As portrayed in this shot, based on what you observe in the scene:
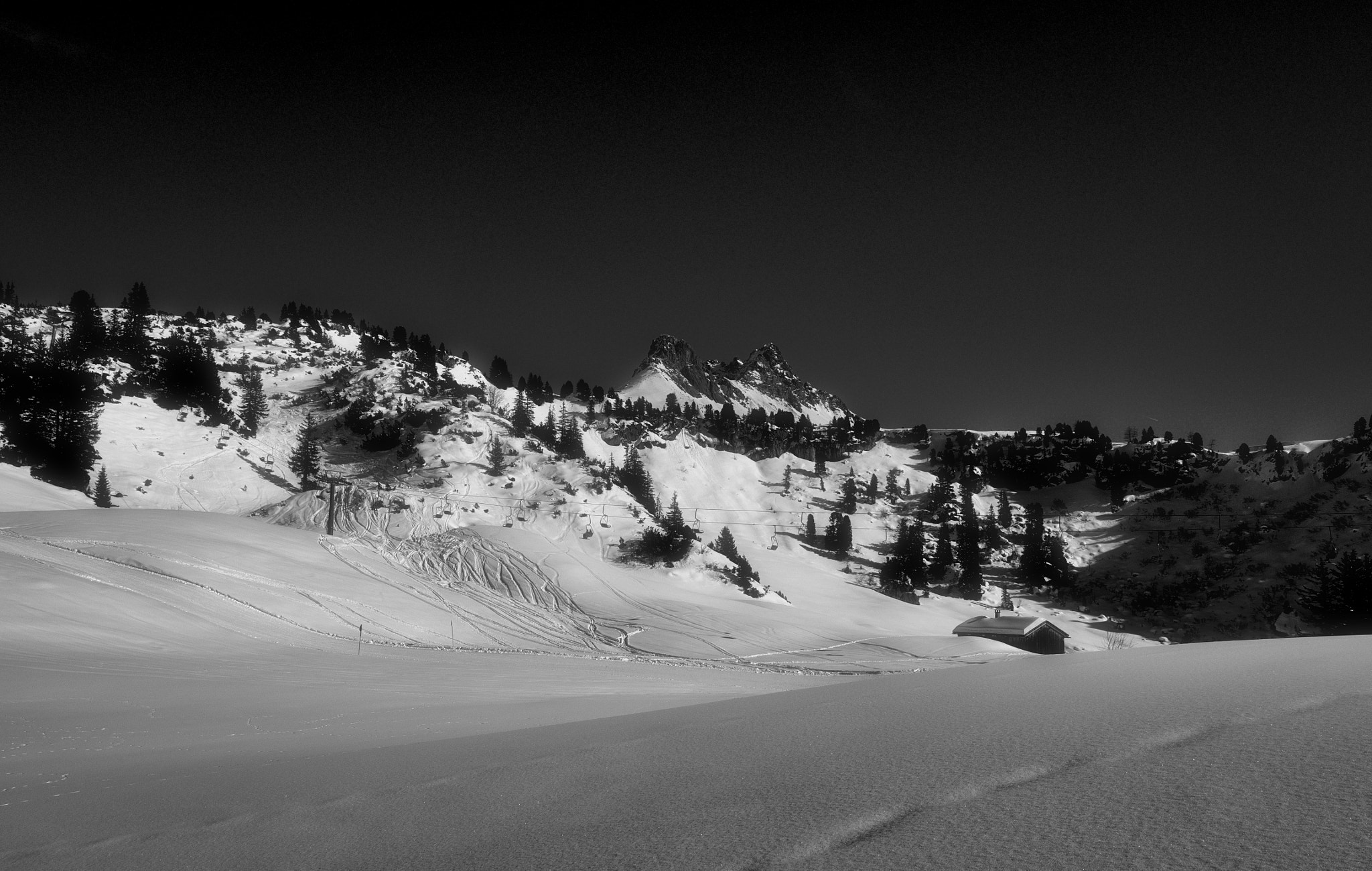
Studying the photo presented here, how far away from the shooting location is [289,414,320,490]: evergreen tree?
201 feet

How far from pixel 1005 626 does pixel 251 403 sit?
204 feet

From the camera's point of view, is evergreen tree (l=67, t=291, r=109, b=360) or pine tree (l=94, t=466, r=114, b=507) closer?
pine tree (l=94, t=466, r=114, b=507)

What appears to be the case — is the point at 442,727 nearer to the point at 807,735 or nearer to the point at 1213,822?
the point at 807,735

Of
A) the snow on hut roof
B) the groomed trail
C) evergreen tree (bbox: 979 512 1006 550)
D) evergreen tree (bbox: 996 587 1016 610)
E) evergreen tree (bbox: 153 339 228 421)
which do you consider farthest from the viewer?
evergreen tree (bbox: 979 512 1006 550)

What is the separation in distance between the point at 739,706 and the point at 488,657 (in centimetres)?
1921

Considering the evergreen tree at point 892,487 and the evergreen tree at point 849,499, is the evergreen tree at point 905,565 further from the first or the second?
the evergreen tree at point 892,487

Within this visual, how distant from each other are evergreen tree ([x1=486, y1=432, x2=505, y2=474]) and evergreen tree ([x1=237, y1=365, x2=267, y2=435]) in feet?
54.8

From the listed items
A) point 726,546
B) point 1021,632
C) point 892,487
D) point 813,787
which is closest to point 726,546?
point 726,546

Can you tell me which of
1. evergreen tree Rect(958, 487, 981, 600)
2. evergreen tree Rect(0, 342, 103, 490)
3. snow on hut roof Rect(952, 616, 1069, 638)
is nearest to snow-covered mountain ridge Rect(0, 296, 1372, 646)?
evergreen tree Rect(958, 487, 981, 600)

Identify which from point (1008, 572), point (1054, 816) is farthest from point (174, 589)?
point (1008, 572)

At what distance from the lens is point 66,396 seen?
5422 cm

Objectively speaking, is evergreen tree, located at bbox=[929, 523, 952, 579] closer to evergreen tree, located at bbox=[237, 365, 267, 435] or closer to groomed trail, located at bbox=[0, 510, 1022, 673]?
groomed trail, located at bbox=[0, 510, 1022, 673]

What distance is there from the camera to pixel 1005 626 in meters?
41.2

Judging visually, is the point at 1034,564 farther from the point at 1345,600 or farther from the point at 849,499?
the point at 1345,600
